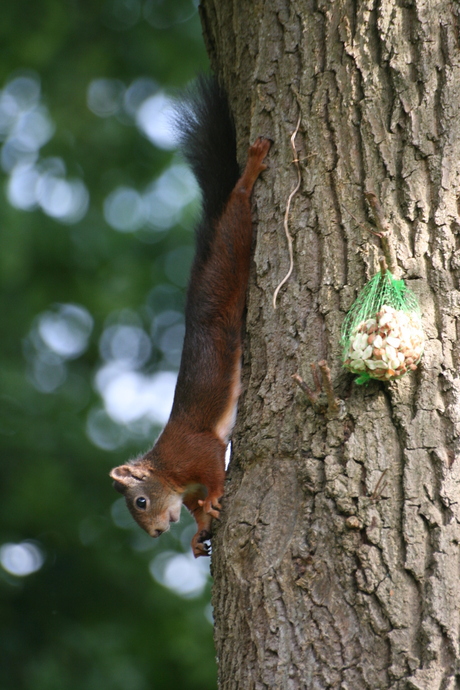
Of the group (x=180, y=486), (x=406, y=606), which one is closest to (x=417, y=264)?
(x=406, y=606)

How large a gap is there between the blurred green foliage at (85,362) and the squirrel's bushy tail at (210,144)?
1.86 meters

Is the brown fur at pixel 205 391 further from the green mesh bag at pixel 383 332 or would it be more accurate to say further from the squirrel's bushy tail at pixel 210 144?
the green mesh bag at pixel 383 332

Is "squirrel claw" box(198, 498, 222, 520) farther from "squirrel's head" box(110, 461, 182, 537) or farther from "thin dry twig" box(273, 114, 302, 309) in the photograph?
"squirrel's head" box(110, 461, 182, 537)

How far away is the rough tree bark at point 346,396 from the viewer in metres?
1.73

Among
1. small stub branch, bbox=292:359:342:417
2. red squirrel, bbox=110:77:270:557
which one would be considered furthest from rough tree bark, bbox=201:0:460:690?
red squirrel, bbox=110:77:270:557

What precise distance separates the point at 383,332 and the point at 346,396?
0.70ft

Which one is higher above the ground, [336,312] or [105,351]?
[105,351]

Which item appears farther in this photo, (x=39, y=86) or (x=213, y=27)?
(x=39, y=86)

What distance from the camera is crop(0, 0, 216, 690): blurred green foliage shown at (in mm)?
4637

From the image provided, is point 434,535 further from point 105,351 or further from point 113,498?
point 105,351

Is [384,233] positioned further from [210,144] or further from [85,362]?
[85,362]

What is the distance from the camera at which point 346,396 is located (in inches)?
77.0

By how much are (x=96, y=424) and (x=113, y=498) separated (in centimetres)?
52

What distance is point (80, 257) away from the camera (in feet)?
17.3
